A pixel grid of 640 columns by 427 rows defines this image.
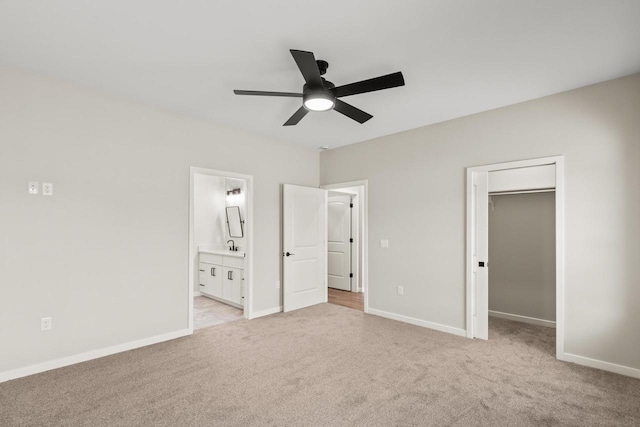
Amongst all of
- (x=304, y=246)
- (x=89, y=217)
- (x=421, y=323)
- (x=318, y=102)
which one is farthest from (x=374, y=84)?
(x=304, y=246)

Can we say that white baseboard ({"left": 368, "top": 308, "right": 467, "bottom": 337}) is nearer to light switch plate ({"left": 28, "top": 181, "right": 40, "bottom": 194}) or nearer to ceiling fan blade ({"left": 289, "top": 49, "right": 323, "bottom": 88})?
ceiling fan blade ({"left": 289, "top": 49, "right": 323, "bottom": 88})

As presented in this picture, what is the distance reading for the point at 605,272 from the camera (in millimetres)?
3070

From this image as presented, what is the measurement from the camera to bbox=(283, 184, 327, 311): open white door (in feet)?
16.9

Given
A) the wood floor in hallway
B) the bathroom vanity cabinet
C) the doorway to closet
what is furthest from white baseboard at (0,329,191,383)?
the doorway to closet

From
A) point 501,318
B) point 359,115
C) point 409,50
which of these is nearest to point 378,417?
point 359,115

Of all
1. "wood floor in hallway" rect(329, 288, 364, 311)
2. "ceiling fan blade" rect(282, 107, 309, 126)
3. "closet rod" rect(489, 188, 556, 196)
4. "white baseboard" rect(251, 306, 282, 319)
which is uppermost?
"ceiling fan blade" rect(282, 107, 309, 126)

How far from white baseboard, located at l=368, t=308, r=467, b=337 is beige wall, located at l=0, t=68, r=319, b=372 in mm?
2713

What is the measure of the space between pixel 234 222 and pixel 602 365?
576cm

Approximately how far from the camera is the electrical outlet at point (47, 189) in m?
3.02

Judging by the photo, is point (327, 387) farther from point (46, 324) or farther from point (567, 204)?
point (567, 204)

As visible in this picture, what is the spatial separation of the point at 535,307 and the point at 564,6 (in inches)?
150

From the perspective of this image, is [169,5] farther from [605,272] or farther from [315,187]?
[605,272]

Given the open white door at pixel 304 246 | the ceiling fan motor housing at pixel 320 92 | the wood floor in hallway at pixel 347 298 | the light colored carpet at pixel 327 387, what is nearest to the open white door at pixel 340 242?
the wood floor in hallway at pixel 347 298

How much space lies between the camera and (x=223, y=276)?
18.0 feet
